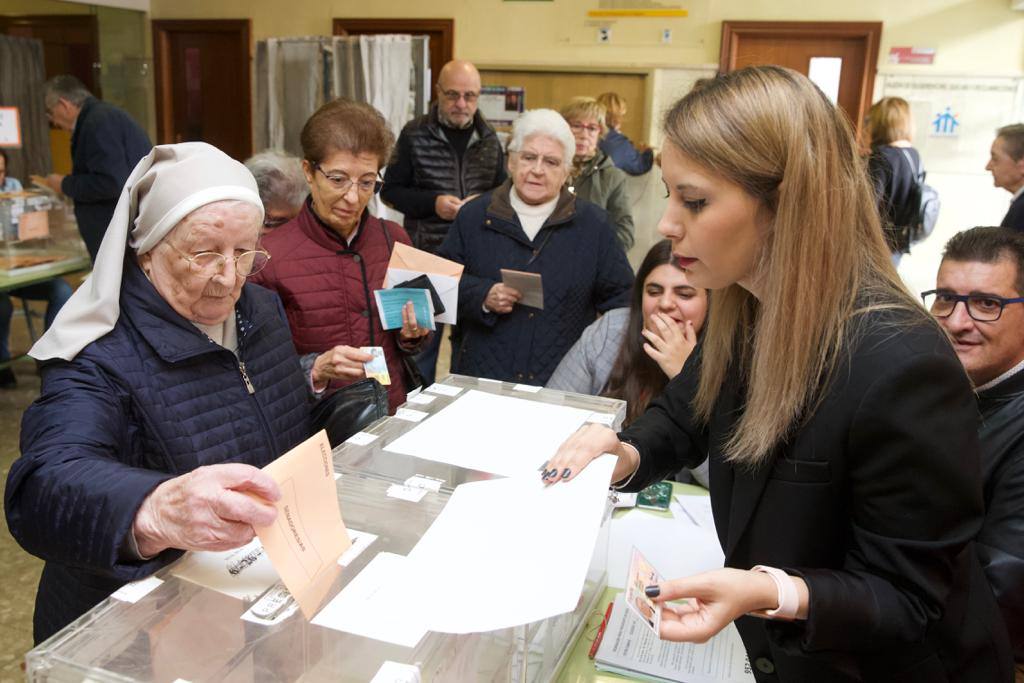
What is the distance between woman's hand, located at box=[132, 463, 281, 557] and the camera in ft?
2.92

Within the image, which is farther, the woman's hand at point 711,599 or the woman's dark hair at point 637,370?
the woman's dark hair at point 637,370

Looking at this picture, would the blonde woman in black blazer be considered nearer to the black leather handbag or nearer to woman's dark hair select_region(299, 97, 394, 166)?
the black leather handbag

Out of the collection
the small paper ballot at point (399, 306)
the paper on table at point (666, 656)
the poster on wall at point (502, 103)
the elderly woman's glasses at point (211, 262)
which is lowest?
the paper on table at point (666, 656)

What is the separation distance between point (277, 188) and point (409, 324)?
839 millimetres

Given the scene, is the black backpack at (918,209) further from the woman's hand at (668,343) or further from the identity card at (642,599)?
the identity card at (642,599)

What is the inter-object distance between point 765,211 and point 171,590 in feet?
2.91

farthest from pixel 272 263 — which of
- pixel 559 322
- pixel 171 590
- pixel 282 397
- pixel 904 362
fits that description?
pixel 904 362

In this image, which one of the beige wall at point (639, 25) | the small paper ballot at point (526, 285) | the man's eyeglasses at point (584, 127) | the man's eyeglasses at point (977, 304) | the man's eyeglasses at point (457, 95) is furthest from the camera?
the beige wall at point (639, 25)

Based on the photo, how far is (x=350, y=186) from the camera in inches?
84.0

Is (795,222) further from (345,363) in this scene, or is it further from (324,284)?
(324,284)

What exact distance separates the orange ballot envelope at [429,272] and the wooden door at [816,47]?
166 inches

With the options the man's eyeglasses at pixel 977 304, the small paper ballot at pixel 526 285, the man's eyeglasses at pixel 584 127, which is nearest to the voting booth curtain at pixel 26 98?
the man's eyeglasses at pixel 584 127

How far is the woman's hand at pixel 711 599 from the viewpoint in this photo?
0.91 m

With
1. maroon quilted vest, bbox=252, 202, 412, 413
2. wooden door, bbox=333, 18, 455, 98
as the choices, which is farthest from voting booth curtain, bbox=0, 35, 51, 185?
maroon quilted vest, bbox=252, 202, 412, 413
